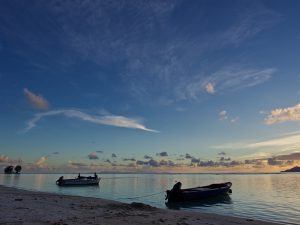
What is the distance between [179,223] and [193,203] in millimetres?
28679

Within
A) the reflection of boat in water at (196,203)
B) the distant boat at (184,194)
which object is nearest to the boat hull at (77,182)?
the reflection of boat in water at (196,203)

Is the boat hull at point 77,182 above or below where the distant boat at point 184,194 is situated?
above

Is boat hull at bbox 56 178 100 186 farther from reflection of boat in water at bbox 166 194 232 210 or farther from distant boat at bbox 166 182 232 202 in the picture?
distant boat at bbox 166 182 232 202

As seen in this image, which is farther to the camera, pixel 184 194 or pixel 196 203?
pixel 196 203

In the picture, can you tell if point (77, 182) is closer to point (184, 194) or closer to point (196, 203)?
point (196, 203)

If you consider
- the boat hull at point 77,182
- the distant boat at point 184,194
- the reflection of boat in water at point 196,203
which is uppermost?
the boat hull at point 77,182

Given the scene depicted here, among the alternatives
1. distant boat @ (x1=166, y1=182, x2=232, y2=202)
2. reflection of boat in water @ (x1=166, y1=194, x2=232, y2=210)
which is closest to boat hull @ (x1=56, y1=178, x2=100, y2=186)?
reflection of boat in water @ (x1=166, y1=194, x2=232, y2=210)

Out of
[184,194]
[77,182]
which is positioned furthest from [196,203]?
[77,182]

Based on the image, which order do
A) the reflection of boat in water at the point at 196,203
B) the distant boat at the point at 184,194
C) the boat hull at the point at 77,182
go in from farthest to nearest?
the boat hull at the point at 77,182 < the distant boat at the point at 184,194 < the reflection of boat in water at the point at 196,203

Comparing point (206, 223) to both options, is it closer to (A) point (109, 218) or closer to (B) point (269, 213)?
(A) point (109, 218)

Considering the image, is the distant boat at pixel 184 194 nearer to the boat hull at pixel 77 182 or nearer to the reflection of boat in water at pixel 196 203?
the reflection of boat in water at pixel 196 203

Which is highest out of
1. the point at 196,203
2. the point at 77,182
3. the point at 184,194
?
the point at 77,182

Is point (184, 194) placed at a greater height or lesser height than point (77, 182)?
lesser

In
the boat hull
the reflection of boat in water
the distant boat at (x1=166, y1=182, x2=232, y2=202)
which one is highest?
the boat hull
